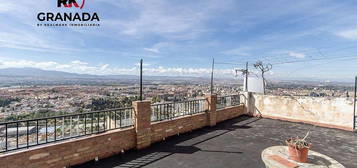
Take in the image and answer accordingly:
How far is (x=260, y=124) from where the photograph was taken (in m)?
6.78

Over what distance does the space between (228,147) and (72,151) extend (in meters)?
3.30

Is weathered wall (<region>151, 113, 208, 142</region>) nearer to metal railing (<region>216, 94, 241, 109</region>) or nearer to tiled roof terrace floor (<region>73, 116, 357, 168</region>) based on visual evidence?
tiled roof terrace floor (<region>73, 116, 357, 168</region>)

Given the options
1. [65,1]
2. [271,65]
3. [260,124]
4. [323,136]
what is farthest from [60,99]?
[271,65]

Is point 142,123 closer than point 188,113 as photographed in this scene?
Yes

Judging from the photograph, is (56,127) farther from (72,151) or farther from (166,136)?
(166,136)

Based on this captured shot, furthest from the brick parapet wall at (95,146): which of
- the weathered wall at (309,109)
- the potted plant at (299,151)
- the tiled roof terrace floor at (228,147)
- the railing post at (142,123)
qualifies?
the weathered wall at (309,109)

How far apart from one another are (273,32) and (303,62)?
12.1ft

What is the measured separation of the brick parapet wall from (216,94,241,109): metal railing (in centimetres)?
222

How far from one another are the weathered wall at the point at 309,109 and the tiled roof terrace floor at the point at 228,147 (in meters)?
0.53

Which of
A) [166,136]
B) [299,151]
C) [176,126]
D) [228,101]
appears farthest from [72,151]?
[228,101]

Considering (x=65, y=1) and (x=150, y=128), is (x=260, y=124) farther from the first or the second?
(x=65, y=1)

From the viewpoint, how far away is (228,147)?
432 cm

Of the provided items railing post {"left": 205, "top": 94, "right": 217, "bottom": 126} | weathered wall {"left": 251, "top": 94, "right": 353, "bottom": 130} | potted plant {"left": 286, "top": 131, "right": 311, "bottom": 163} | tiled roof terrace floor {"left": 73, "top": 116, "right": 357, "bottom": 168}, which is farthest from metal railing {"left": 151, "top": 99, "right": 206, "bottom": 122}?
weathered wall {"left": 251, "top": 94, "right": 353, "bottom": 130}

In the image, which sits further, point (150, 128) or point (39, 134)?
point (150, 128)
